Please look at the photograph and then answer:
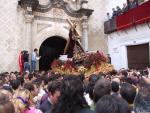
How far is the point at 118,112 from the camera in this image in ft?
7.97

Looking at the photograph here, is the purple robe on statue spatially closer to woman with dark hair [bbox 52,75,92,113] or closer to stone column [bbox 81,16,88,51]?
stone column [bbox 81,16,88,51]

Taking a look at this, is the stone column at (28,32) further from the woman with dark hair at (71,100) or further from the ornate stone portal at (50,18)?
the woman with dark hair at (71,100)

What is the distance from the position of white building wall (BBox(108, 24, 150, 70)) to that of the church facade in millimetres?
607

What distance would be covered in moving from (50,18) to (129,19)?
422 cm

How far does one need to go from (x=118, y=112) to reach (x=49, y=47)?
Result: 52.4 feet

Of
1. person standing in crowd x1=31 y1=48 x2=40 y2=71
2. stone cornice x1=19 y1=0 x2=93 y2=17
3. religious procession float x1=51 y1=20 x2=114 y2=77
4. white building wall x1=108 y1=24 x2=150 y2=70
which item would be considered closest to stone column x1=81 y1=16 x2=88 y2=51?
stone cornice x1=19 y1=0 x2=93 y2=17

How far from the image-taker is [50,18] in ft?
53.7

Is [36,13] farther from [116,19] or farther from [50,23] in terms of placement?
[116,19]

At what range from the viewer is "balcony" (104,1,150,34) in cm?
1418

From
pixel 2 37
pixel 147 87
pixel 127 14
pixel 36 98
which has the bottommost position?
pixel 36 98

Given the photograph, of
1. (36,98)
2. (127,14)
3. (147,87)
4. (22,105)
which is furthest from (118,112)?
(127,14)

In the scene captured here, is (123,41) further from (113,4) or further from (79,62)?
(79,62)

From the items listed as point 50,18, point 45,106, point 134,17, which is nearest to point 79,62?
point 134,17

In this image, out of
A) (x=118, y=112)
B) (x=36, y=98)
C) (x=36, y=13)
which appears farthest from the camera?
(x=36, y=13)
